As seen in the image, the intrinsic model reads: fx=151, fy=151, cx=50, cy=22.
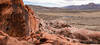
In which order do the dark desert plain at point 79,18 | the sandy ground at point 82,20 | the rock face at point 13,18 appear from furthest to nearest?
the dark desert plain at point 79,18 < the sandy ground at point 82,20 < the rock face at point 13,18

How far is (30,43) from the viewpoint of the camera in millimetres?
5457

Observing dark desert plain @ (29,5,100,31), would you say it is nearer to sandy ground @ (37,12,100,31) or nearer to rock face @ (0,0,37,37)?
sandy ground @ (37,12,100,31)

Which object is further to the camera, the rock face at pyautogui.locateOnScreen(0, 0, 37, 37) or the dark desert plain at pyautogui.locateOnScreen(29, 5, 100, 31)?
the dark desert plain at pyautogui.locateOnScreen(29, 5, 100, 31)

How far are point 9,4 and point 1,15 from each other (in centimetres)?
63

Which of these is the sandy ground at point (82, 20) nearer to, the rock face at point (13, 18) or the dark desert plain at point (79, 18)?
the dark desert plain at point (79, 18)

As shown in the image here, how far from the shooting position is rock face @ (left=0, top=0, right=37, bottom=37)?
633 cm

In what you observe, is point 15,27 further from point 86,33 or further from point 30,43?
point 86,33

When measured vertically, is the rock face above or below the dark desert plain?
above

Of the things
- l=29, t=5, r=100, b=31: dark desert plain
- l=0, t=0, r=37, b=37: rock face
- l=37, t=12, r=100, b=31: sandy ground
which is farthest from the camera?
l=29, t=5, r=100, b=31: dark desert plain

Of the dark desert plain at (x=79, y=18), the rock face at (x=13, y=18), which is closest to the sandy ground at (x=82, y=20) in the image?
the dark desert plain at (x=79, y=18)

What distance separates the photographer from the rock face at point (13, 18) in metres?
6.33

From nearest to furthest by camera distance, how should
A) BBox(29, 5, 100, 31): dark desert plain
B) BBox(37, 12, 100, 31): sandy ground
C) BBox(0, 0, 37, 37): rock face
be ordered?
BBox(0, 0, 37, 37): rock face, BBox(37, 12, 100, 31): sandy ground, BBox(29, 5, 100, 31): dark desert plain

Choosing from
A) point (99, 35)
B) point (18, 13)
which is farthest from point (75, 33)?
point (18, 13)

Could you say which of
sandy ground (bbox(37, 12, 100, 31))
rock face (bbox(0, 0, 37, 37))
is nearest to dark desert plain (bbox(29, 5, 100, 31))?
sandy ground (bbox(37, 12, 100, 31))
